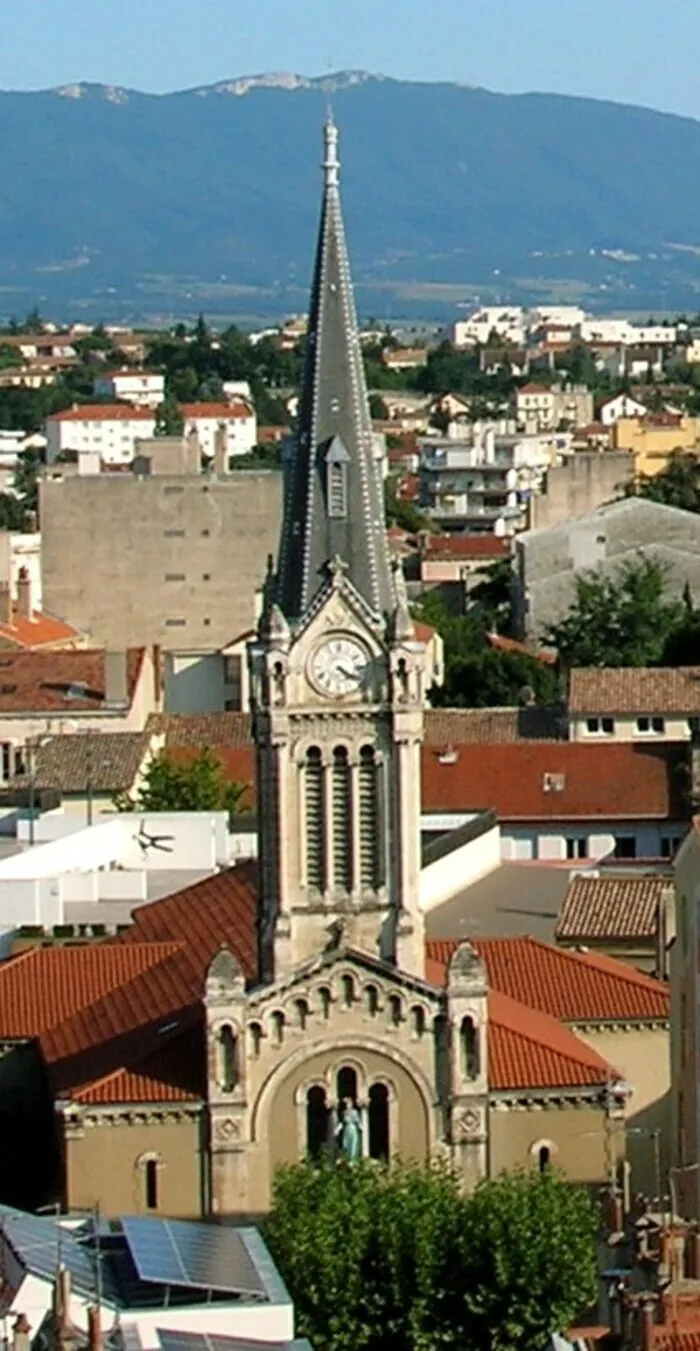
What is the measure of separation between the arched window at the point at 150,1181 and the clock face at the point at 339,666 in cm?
508

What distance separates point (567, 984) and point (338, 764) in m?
6.25

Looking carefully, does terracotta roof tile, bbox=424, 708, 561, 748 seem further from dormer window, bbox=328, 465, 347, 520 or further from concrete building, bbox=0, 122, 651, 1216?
concrete building, bbox=0, 122, 651, 1216

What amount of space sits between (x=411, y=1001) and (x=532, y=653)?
59.6 meters

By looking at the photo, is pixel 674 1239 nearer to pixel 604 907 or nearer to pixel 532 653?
pixel 604 907

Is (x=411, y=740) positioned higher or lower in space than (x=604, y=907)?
higher

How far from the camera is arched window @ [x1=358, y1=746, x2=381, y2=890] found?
41.9 m

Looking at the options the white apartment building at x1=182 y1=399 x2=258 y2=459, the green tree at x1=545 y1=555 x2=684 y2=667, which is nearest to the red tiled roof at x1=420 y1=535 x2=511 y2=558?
the green tree at x1=545 y1=555 x2=684 y2=667

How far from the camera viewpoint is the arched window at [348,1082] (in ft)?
137

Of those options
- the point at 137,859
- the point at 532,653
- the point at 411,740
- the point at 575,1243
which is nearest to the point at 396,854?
the point at 411,740

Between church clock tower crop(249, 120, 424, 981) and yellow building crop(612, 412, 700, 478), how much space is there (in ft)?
408

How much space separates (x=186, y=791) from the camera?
68375 mm

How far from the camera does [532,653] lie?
101m

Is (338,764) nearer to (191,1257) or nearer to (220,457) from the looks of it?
(191,1257)

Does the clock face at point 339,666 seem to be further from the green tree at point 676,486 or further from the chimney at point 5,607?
the green tree at point 676,486
